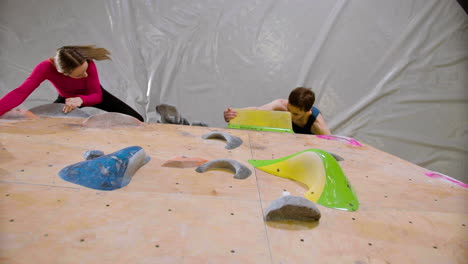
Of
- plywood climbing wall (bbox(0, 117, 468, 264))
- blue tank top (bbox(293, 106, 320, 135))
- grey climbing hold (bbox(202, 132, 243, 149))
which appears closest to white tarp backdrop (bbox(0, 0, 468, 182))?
blue tank top (bbox(293, 106, 320, 135))

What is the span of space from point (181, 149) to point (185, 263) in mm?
693

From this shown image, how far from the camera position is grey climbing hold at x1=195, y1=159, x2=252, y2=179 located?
92 cm

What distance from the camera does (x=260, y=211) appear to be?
70cm

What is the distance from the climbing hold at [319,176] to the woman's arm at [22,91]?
4.26ft

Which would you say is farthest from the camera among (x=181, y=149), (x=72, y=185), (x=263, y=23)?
(x=263, y=23)

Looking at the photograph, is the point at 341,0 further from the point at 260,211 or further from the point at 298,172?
the point at 260,211

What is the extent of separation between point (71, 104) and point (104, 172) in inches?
43.8

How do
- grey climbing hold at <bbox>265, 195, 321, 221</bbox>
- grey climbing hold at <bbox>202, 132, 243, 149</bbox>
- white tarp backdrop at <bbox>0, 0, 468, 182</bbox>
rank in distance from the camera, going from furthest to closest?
Answer: white tarp backdrop at <bbox>0, 0, 468, 182</bbox>
grey climbing hold at <bbox>202, 132, 243, 149</bbox>
grey climbing hold at <bbox>265, 195, 321, 221</bbox>

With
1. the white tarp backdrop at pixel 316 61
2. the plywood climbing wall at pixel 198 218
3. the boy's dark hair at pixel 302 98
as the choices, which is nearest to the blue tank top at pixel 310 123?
the boy's dark hair at pixel 302 98

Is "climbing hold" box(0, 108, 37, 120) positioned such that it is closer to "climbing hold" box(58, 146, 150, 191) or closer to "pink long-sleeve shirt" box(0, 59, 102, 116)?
"pink long-sleeve shirt" box(0, 59, 102, 116)

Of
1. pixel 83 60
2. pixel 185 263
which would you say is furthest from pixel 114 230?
pixel 83 60

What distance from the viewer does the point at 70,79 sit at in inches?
71.6

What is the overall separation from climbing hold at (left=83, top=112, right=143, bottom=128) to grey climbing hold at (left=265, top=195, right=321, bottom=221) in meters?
1.05

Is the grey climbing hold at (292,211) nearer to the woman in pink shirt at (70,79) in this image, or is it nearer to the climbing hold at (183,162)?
the climbing hold at (183,162)
